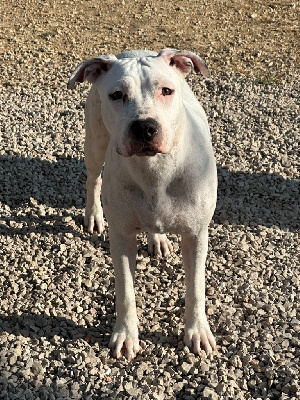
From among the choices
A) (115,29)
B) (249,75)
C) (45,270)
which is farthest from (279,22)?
(45,270)

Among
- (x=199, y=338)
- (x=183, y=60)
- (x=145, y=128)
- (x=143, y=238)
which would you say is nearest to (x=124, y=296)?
(x=199, y=338)

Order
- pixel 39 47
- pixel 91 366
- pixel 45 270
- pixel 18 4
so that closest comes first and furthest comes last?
pixel 91 366 < pixel 45 270 < pixel 39 47 < pixel 18 4

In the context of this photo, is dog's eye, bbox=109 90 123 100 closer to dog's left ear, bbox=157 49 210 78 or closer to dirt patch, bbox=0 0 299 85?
dog's left ear, bbox=157 49 210 78

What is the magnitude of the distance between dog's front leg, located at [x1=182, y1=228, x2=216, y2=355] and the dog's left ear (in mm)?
1135

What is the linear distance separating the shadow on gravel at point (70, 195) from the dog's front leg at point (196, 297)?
1622mm

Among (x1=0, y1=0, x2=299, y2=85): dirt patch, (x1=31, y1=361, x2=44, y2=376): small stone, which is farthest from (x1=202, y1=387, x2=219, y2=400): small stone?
(x1=0, y1=0, x2=299, y2=85): dirt patch

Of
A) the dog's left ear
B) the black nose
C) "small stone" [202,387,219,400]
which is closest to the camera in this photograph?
the black nose

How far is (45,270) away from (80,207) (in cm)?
107

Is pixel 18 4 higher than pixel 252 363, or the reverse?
pixel 18 4

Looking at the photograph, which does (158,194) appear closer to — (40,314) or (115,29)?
(40,314)

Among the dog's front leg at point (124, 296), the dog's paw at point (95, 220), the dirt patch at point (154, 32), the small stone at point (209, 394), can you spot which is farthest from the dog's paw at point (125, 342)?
the dirt patch at point (154, 32)

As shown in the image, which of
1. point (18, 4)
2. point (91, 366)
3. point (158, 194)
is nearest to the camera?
point (158, 194)

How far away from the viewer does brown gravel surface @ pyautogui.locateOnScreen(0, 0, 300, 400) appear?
14.7 ft

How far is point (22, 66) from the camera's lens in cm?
925
